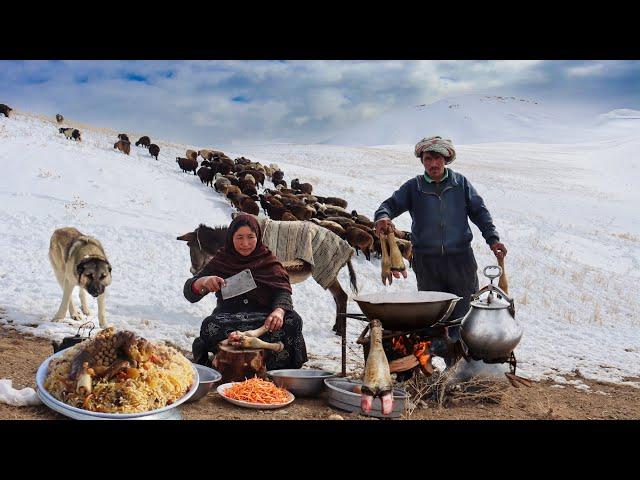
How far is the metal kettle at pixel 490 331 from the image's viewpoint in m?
4.23

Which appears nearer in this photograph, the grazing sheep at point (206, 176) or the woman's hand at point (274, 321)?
the woman's hand at point (274, 321)

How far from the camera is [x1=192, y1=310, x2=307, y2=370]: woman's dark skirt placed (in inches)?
189

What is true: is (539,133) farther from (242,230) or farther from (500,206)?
(242,230)

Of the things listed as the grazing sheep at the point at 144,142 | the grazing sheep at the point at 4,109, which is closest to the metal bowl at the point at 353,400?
the grazing sheep at the point at 4,109

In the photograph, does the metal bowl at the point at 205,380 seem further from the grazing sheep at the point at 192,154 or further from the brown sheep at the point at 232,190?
the grazing sheep at the point at 192,154

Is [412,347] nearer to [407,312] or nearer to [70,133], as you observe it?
[407,312]

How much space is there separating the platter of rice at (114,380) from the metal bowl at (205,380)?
26 centimetres

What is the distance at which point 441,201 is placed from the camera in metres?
4.97

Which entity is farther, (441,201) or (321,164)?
(321,164)

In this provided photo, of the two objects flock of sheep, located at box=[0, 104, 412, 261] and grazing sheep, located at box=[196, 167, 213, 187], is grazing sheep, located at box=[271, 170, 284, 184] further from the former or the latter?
grazing sheep, located at box=[196, 167, 213, 187]

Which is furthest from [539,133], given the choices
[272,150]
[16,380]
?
[16,380]

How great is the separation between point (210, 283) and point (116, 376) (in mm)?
1240

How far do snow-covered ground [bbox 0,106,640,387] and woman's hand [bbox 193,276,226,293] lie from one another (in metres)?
1.34
